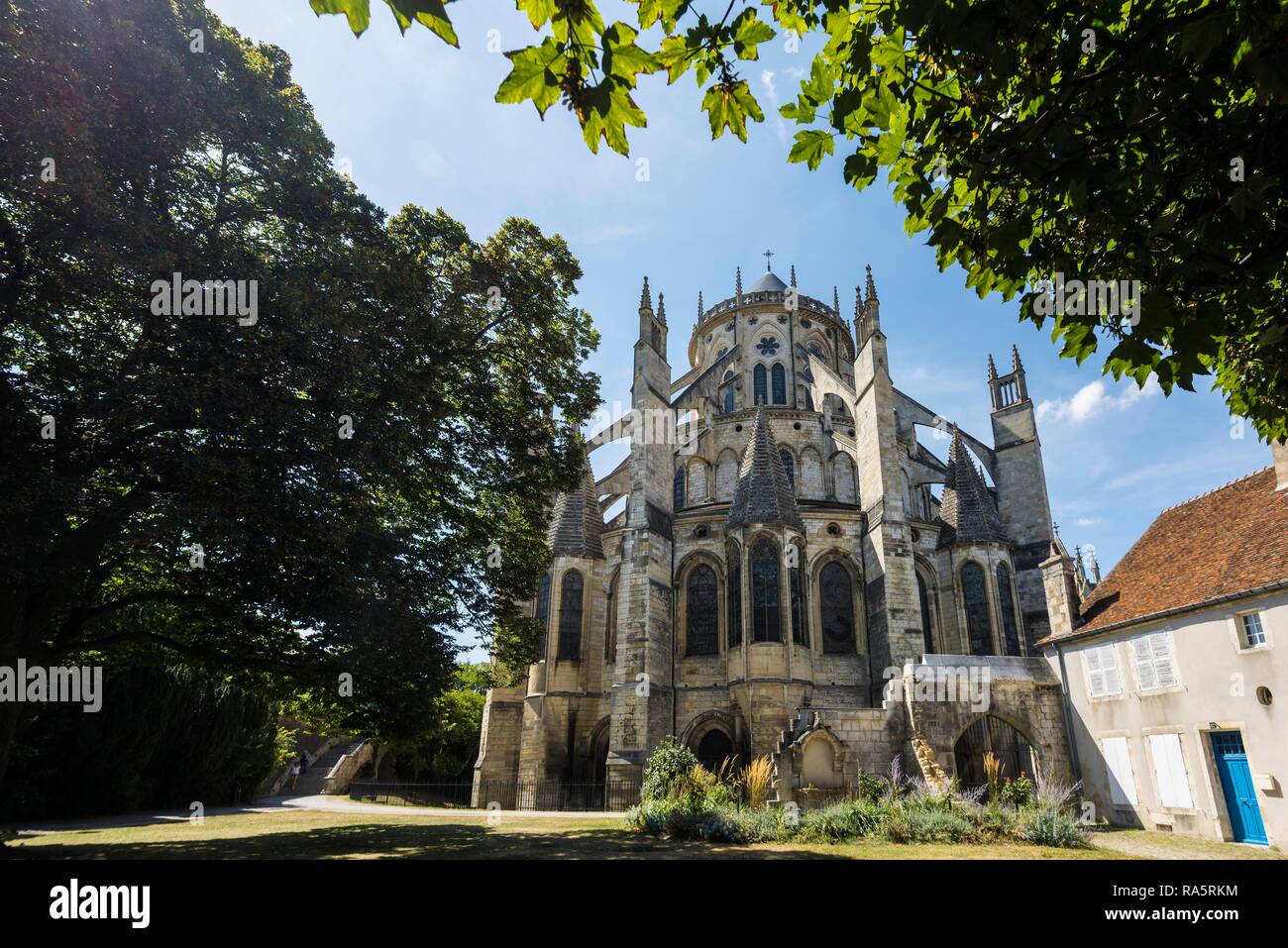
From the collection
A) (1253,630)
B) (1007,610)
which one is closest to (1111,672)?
(1253,630)

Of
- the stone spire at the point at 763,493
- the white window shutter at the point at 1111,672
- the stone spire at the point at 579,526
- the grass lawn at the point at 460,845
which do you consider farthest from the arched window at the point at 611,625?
the white window shutter at the point at 1111,672

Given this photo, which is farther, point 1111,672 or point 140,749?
point 140,749

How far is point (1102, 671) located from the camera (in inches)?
688

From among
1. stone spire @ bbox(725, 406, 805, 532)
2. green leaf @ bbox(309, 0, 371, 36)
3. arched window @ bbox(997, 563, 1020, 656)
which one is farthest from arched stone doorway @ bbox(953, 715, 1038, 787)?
green leaf @ bbox(309, 0, 371, 36)

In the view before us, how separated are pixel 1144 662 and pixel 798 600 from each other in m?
10.6

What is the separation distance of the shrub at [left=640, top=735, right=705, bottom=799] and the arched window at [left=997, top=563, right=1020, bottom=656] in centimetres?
1461

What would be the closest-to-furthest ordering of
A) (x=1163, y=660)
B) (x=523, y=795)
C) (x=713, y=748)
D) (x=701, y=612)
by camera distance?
(x=1163, y=660) → (x=523, y=795) → (x=713, y=748) → (x=701, y=612)

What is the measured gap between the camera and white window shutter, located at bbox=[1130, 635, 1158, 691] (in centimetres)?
1582

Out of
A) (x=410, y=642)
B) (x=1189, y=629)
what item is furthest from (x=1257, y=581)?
(x=410, y=642)

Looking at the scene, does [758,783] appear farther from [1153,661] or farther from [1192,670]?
[1192,670]

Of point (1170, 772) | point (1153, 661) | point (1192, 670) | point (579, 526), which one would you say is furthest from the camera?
point (579, 526)

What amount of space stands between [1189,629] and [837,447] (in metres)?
17.1

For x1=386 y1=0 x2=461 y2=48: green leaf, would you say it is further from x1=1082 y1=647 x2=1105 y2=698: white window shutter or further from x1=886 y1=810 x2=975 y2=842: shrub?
x1=1082 y1=647 x2=1105 y2=698: white window shutter

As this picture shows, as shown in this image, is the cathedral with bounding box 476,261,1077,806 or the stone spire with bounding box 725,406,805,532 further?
the stone spire with bounding box 725,406,805,532
